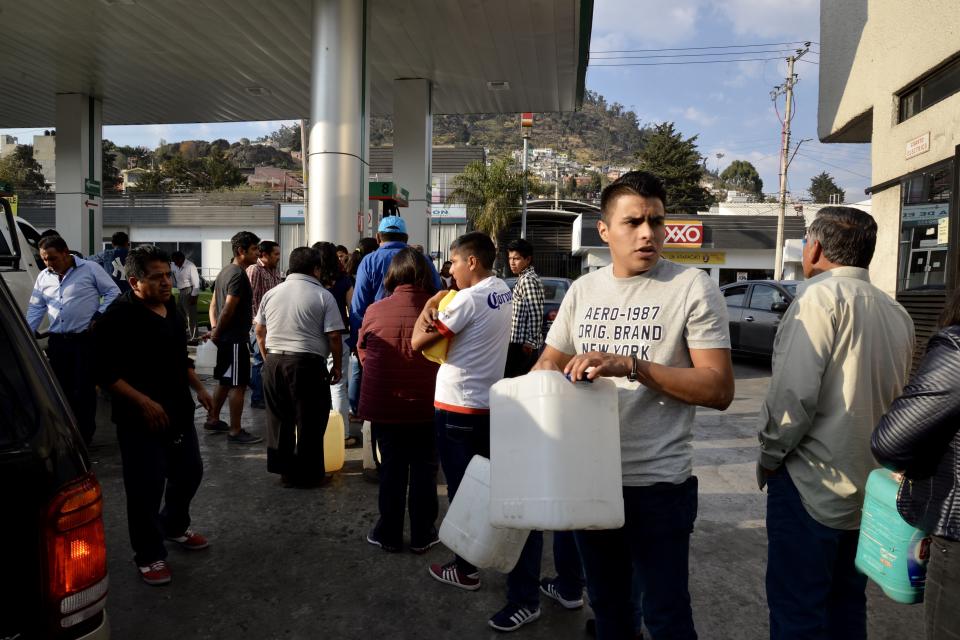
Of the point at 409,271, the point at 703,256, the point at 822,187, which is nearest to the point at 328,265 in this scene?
the point at 409,271

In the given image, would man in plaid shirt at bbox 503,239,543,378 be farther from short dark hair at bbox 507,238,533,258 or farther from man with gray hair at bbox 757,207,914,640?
man with gray hair at bbox 757,207,914,640

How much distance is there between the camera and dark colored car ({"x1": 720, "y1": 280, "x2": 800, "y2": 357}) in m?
11.5

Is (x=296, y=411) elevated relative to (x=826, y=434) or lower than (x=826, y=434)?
lower

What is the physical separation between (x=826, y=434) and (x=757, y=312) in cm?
1025

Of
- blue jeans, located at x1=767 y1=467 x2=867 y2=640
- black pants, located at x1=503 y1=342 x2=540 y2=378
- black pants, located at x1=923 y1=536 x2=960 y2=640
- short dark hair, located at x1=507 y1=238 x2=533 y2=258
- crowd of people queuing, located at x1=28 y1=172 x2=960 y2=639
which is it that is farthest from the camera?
short dark hair, located at x1=507 y1=238 x2=533 y2=258

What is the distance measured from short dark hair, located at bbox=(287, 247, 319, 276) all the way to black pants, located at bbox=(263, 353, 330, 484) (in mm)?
656

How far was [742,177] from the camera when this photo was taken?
108750mm

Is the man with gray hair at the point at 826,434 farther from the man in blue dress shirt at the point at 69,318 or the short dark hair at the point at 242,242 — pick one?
the short dark hair at the point at 242,242

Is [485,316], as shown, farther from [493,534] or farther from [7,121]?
[7,121]

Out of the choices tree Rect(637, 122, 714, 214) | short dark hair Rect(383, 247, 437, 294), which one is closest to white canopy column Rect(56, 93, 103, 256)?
short dark hair Rect(383, 247, 437, 294)

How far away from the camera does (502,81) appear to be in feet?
46.9

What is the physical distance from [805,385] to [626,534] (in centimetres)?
83

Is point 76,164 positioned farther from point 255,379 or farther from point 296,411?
point 296,411

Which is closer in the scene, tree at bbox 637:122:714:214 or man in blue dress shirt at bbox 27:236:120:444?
man in blue dress shirt at bbox 27:236:120:444
